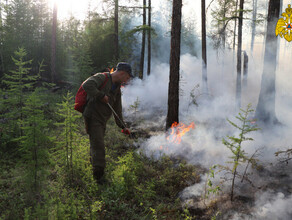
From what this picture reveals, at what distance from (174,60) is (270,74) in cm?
436

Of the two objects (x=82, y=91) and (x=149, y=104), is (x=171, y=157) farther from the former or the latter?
(x=149, y=104)

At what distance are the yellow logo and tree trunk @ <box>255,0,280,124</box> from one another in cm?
17

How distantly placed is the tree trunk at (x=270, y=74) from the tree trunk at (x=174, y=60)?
3.96m

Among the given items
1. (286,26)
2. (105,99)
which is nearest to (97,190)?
(105,99)

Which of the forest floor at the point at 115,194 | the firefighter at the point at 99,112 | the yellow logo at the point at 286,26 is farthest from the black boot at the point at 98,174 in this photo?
the yellow logo at the point at 286,26

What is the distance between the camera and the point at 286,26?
314 inches

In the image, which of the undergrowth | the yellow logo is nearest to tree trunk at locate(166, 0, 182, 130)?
the undergrowth

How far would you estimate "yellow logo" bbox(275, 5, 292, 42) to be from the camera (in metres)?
7.91

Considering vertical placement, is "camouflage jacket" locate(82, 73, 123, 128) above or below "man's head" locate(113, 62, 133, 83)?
below

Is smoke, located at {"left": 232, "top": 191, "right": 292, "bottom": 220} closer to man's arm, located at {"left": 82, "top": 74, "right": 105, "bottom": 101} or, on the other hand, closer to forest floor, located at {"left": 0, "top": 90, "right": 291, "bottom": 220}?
forest floor, located at {"left": 0, "top": 90, "right": 291, "bottom": 220}

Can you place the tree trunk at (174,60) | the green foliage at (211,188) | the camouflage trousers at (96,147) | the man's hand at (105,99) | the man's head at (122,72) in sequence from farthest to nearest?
the tree trunk at (174,60) < the man's head at (122,72) < the camouflage trousers at (96,147) < the man's hand at (105,99) < the green foliage at (211,188)

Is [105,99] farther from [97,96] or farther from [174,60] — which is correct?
[174,60]

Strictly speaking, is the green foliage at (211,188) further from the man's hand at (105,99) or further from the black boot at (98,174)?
the man's hand at (105,99)

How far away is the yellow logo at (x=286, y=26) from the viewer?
791cm
